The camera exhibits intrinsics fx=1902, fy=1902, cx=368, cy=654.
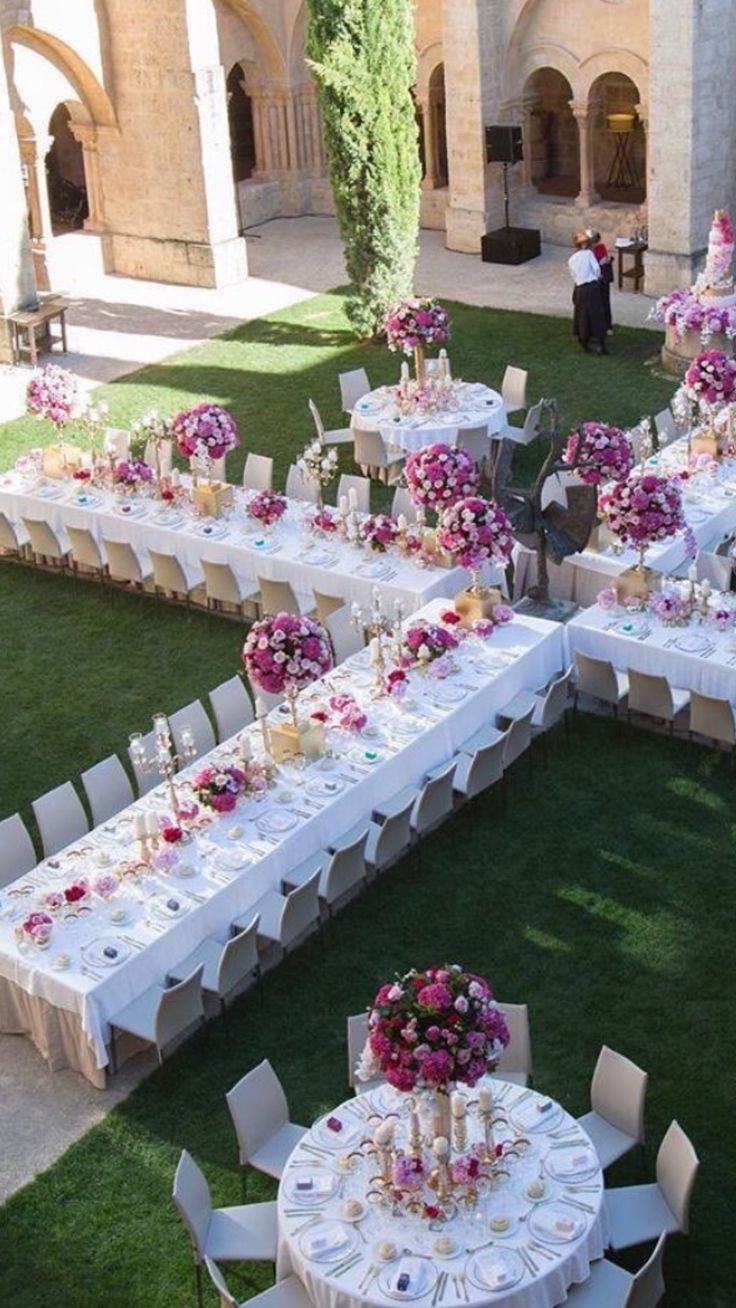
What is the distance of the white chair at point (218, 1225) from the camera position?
30.9 ft

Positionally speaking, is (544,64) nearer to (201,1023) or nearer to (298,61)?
(298,61)

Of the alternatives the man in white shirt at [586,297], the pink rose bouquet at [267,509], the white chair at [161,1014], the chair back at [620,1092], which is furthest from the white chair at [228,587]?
the chair back at [620,1092]

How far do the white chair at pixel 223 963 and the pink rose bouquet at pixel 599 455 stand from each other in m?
5.35

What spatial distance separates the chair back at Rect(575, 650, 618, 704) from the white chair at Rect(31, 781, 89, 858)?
157 inches

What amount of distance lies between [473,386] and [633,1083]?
11.4 metres

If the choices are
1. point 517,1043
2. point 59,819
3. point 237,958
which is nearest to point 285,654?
point 59,819

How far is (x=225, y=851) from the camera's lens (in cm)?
1243

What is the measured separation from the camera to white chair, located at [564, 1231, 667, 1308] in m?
8.77

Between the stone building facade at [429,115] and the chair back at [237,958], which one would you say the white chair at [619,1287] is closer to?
the chair back at [237,958]

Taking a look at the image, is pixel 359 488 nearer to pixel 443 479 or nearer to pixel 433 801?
pixel 443 479

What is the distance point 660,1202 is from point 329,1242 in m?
1.77

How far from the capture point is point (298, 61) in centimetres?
2958

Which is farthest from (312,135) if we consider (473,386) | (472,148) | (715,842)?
(715,842)

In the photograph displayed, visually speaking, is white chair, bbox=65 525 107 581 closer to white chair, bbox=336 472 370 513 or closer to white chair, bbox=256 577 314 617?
white chair, bbox=256 577 314 617
